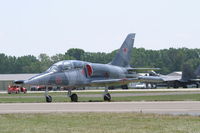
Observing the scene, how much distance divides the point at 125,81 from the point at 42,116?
19309 millimetres

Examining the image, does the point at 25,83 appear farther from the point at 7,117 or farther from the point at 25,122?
the point at 25,122

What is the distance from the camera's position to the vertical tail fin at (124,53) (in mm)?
47297

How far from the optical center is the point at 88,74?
42125mm

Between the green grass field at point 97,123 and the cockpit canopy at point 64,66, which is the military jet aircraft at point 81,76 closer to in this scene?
the cockpit canopy at point 64,66

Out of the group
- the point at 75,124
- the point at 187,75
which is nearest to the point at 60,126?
the point at 75,124

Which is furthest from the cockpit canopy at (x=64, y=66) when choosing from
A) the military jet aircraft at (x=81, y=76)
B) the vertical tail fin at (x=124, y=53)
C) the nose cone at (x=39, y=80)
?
the vertical tail fin at (x=124, y=53)

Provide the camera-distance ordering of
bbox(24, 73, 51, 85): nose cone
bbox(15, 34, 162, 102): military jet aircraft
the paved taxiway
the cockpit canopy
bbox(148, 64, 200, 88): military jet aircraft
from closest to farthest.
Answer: the paved taxiway → bbox(24, 73, 51, 85): nose cone → bbox(15, 34, 162, 102): military jet aircraft → the cockpit canopy → bbox(148, 64, 200, 88): military jet aircraft

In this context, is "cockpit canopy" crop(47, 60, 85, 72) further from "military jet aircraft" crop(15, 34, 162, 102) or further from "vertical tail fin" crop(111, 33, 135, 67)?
"vertical tail fin" crop(111, 33, 135, 67)

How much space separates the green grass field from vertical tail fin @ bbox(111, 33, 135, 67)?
2248cm

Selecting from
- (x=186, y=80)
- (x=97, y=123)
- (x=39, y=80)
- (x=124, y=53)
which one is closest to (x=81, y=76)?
(x=39, y=80)

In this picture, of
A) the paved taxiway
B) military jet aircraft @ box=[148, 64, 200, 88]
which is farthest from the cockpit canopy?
military jet aircraft @ box=[148, 64, 200, 88]

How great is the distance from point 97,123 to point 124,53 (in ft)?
88.5

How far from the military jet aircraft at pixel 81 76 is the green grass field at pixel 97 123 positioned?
14830 mm

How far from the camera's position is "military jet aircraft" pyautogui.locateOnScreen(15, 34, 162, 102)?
40.0m
